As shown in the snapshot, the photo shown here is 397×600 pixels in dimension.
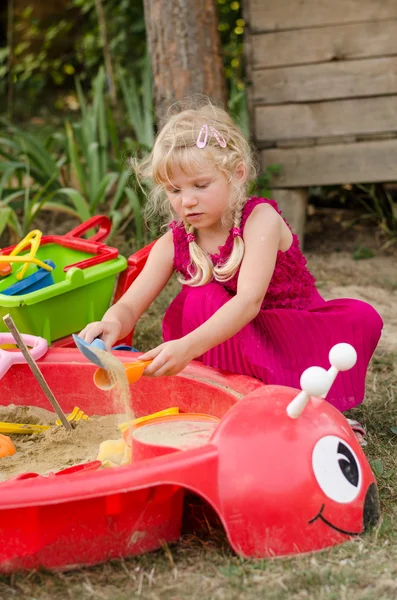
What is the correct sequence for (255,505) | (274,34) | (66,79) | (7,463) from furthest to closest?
(66,79) → (274,34) → (7,463) → (255,505)

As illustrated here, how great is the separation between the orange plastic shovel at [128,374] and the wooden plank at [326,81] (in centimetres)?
178

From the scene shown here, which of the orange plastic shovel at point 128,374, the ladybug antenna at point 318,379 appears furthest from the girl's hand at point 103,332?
the ladybug antenna at point 318,379

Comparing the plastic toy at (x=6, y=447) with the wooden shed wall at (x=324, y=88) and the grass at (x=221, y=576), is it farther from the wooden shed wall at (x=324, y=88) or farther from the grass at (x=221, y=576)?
the wooden shed wall at (x=324, y=88)

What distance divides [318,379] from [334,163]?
195 centimetres

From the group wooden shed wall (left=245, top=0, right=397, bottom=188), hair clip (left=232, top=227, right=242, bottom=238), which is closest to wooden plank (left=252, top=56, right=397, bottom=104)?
wooden shed wall (left=245, top=0, right=397, bottom=188)

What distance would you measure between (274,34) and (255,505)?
2.13m

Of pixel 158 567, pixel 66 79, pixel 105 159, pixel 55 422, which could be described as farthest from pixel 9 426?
pixel 66 79

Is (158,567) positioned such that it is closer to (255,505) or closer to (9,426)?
(255,505)

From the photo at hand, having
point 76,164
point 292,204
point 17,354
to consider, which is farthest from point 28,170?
point 17,354

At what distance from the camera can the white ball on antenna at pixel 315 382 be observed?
4.11ft

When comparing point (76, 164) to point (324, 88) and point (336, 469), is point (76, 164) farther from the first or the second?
point (336, 469)

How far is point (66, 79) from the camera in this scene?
6324 millimetres

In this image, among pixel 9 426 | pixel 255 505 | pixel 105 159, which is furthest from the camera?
pixel 105 159

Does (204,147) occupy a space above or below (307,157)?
above
